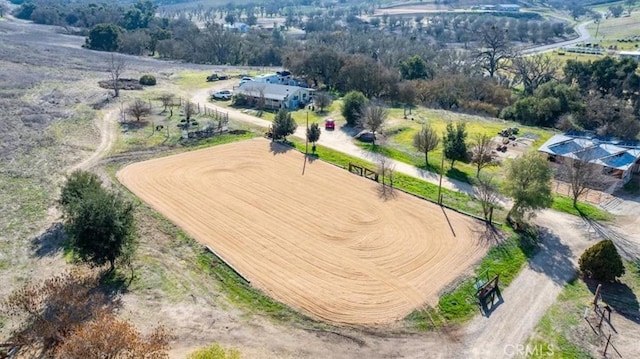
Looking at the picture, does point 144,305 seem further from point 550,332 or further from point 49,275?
point 550,332

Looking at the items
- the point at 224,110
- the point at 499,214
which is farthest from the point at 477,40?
the point at 499,214

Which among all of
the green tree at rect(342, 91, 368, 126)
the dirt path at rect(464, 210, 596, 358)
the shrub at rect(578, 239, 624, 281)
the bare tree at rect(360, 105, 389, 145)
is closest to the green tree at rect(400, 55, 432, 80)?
the green tree at rect(342, 91, 368, 126)

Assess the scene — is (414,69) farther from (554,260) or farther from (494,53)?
(554,260)

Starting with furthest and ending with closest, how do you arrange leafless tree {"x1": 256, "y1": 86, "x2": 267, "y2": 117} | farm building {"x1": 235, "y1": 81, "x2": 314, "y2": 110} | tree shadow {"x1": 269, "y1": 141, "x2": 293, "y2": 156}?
farm building {"x1": 235, "y1": 81, "x2": 314, "y2": 110} → leafless tree {"x1": 256, "y1": 86, "x2": 267, "y2": 117} → tree shadow {"x1": 269, "y1": 141, "x2": 293, "y2": 156}

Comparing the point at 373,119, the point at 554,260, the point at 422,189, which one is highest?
the point at 373,119

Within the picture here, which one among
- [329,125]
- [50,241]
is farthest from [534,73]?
[50,241]

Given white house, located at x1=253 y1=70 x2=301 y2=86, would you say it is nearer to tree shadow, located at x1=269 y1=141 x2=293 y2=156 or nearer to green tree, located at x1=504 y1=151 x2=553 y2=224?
tree shadow, located at x1=269 y1=141 x2=293 y2=156

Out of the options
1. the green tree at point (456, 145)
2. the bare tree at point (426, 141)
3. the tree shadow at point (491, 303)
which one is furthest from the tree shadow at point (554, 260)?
the bare tree at point (426, 141)
